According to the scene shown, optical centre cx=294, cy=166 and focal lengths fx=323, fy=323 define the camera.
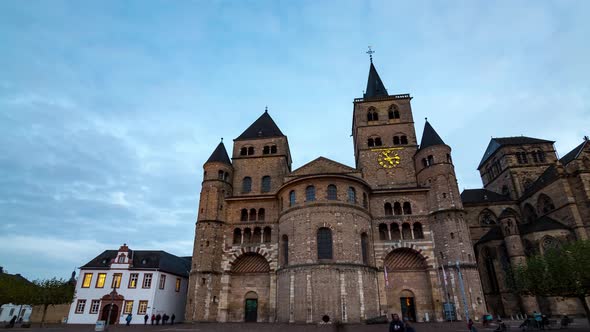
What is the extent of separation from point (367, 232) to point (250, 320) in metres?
13.3

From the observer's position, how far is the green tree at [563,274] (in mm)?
18359

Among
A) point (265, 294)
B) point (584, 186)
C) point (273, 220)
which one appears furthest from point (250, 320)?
point (584, 186)

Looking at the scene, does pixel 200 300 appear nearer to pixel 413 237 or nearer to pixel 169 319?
pixel 169 319

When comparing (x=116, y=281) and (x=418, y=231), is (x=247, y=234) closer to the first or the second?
(x=116, y=281)

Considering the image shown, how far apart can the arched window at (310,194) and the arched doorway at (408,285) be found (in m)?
8.98

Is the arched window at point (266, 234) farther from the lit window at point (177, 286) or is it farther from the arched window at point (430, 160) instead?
the arched window at point (430, 160)

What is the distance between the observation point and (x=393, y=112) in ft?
131

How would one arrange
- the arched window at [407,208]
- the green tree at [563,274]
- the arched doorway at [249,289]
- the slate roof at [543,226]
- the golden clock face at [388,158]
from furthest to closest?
1. the golden clock face at [388,158]
2. the arched window at [407,208]
3. the slate roof at [543,226]
4. the arched doorway at [249,289]
5. the green tree at [563,274]

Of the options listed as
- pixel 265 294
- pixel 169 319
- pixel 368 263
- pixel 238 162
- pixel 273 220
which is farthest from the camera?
pixel 238 162

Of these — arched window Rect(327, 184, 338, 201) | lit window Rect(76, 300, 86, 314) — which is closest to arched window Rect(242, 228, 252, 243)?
arched window Rect(327, 184, 338, 201)

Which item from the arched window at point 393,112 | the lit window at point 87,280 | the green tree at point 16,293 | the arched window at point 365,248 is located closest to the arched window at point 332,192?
the arched window at point 365,248

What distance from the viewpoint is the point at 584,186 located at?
101 feet

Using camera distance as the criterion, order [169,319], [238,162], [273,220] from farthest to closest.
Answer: [238,162], [169,319], [273,220]

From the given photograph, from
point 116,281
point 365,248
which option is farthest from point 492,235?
point 116,281
